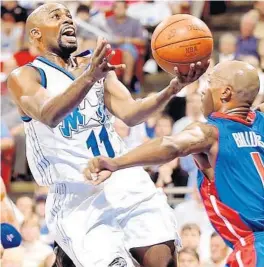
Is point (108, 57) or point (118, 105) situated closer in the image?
point (108, 57)

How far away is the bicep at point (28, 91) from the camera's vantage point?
17.5 feet

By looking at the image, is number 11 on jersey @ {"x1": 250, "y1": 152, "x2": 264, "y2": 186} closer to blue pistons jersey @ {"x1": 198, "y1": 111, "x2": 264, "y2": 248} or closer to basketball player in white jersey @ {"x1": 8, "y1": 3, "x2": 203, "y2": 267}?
blue pistons jersey @ {"x1": 198, "y1": 111, "x2": 264, "y2": 248}

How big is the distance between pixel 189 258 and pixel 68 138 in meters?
2.95

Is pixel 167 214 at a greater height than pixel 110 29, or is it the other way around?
pixel 167 214

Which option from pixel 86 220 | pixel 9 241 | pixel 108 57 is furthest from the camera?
pixel 9 241

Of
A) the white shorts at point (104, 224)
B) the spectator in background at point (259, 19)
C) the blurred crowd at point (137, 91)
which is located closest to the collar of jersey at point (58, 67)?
the white shorts at point (104, 224)

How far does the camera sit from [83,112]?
18.3 ft

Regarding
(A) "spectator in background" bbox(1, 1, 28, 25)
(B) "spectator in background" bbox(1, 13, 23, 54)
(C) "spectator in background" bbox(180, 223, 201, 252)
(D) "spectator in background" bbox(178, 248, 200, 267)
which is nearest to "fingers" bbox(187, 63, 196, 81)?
(D) "spectator in background" bbox(178, 248, 200, 267)

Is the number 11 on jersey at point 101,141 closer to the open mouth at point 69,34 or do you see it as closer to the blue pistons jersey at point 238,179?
the open mouth at point 69,34

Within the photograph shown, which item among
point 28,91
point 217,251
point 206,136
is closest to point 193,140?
point 206,136

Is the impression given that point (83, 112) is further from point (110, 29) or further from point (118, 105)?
point (110, 29)

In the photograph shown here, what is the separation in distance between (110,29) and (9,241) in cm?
488

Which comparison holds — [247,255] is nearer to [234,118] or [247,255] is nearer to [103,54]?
[234,118]

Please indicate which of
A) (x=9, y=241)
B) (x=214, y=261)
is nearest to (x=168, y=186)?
(x=214, y=261)
